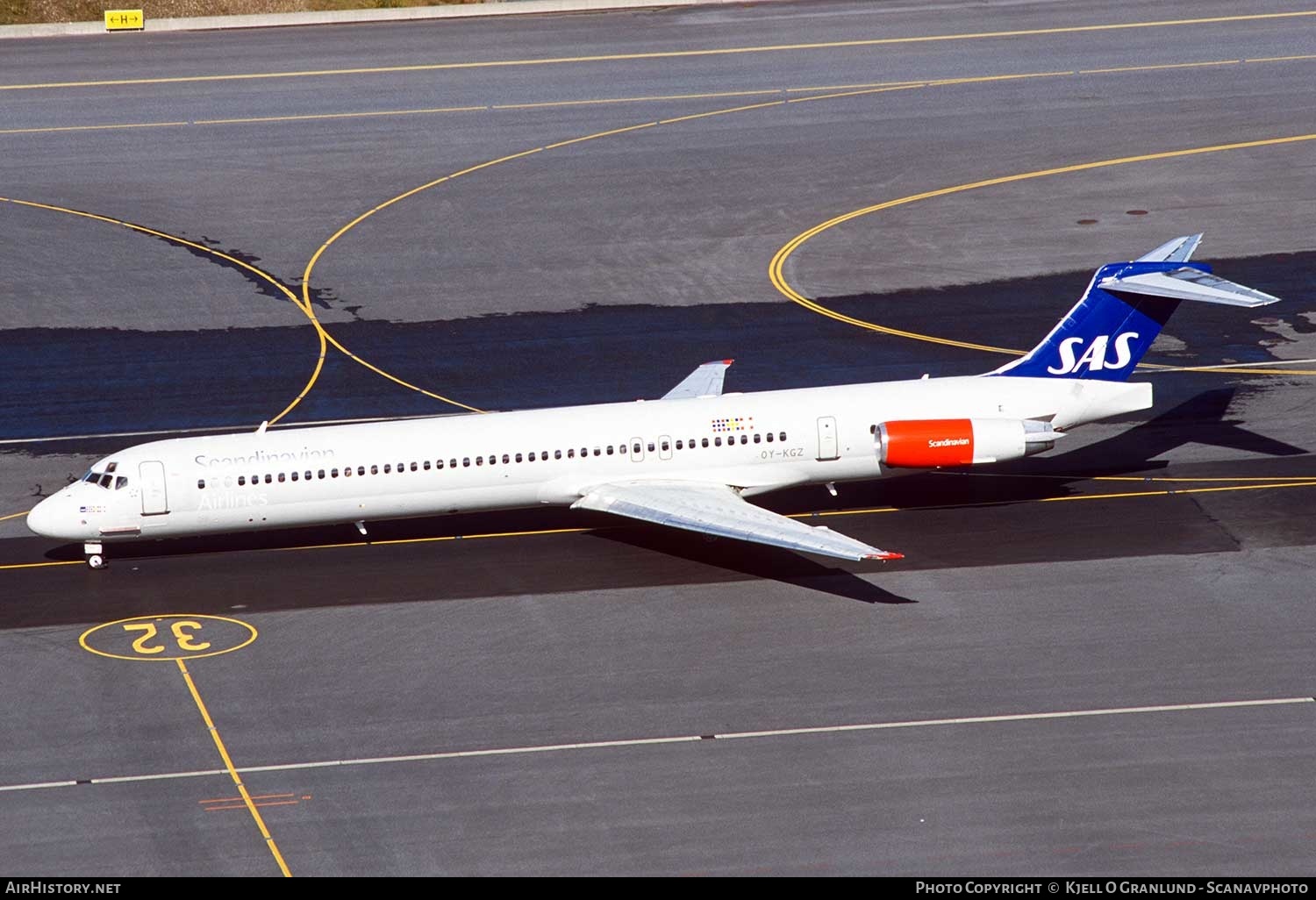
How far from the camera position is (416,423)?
40781 mm

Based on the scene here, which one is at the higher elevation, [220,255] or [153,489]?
[220,255]

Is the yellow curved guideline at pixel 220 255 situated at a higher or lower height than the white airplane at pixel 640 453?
higher

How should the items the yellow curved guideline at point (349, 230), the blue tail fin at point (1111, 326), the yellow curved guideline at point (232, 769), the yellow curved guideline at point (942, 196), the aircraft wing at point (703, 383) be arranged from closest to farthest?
the yellow curved guideline at point (232, 769)
the blue tail fin at point (1111, 326)
the aircraft wing at point (703, 383)
the yellow curved guideline at point (349, 230)
the yellow curved guideline at point (942, 196)

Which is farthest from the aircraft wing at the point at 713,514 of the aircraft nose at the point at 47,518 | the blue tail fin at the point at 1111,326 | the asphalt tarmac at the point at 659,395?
the aircraft nose at the point at 47,518

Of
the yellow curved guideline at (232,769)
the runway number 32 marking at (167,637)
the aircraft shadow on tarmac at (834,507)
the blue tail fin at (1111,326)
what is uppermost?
the blue tail fin at (1111,326)

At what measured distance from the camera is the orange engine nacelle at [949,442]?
39.6 metres

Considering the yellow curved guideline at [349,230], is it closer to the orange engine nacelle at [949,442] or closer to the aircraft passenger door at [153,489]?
the aircraft passenger door at [153,489]

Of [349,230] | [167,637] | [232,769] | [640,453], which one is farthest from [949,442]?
[349,230]

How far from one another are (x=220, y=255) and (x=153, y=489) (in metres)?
22.8

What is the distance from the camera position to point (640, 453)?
133 feet

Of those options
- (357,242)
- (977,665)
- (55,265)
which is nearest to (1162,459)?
(977,665)

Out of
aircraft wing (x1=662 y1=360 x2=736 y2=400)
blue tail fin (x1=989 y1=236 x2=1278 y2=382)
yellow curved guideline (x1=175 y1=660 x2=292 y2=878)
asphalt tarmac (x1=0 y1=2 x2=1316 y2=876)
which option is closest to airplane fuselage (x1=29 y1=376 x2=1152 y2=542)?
blue tail fin (x1=989 y1=236 x2=1278 y2=382)

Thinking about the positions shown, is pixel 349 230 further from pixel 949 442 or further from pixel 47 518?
Result: pixel 949 442

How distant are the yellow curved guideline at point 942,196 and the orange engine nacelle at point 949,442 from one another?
469 inches
